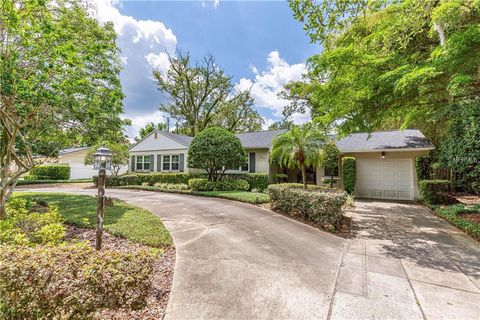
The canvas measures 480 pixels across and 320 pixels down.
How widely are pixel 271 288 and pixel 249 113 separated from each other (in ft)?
95.8

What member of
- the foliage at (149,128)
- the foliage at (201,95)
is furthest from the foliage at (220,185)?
the foliage at (149,128)

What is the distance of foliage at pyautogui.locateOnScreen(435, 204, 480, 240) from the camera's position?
243 inches

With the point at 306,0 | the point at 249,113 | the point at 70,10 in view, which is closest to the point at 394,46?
the point at 306,0

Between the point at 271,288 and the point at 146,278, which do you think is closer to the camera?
the point at 146,278

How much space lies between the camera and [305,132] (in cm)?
959

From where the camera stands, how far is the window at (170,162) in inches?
743

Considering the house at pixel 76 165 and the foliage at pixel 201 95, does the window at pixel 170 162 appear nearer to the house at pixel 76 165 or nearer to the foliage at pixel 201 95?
the foliage at pixel 201 95

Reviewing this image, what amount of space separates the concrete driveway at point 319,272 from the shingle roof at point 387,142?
6930mm

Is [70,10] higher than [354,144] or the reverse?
higher

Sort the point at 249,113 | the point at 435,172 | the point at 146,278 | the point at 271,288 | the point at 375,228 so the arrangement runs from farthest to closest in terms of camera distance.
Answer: the point at 249,113
the point at 435,172
the point at 375,228
the point at 271,288
the point at 146,278

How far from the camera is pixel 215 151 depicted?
1434cm

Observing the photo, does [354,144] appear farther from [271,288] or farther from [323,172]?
[271,288]

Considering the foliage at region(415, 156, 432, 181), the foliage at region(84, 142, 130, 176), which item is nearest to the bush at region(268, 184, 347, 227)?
the foliage at region(415, 156, 432, 181)

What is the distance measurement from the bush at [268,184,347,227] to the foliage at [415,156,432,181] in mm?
7913
